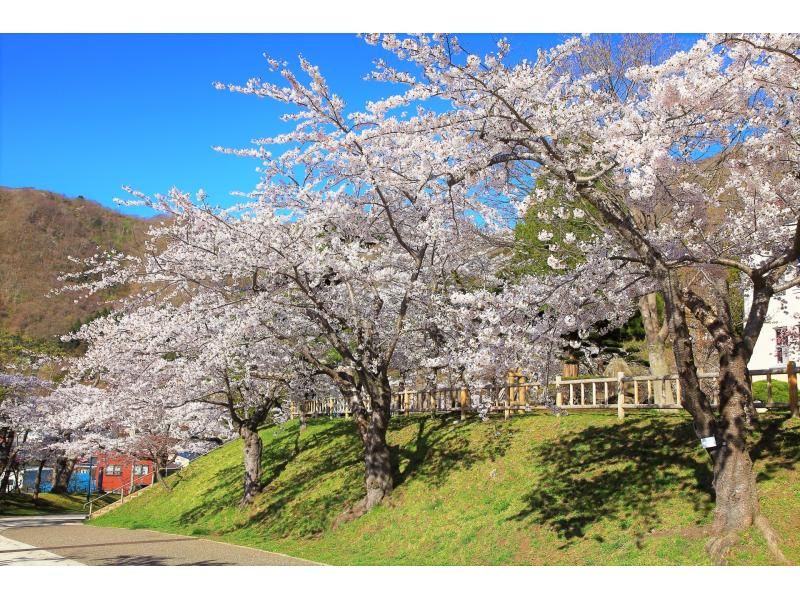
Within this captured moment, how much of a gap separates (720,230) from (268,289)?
25.9ft

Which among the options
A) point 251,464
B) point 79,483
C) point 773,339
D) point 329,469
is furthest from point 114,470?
point 773,339

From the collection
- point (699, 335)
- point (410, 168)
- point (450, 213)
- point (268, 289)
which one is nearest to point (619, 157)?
point (410, 168)

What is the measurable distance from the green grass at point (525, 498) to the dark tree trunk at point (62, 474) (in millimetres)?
26442

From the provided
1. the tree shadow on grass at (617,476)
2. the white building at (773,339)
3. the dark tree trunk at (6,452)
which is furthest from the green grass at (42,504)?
the white building at (773,339)

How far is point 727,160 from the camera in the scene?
9414 mm

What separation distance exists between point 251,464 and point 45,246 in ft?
279

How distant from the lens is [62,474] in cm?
4366

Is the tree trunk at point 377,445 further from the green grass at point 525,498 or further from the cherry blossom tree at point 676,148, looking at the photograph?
the cherry blossom tree at point 676,148

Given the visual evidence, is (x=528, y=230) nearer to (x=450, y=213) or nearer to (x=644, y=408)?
(x=644, y=408)

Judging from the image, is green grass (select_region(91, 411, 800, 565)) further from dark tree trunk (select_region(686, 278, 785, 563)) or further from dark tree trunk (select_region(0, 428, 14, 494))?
dark tree trunk (select_region(0, 428, 14, 494))

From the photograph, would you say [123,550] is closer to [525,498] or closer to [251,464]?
[251,464]

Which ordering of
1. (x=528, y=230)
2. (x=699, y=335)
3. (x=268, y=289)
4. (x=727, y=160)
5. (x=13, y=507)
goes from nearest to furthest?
(x=727, y=160) → (x=268, y=289) → (x=528, y=230) → (x=699, y=335) → (x=13, y=507)

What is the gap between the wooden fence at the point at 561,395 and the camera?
12.8m

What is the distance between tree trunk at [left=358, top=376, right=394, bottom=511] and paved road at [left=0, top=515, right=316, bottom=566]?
7.63 feet
